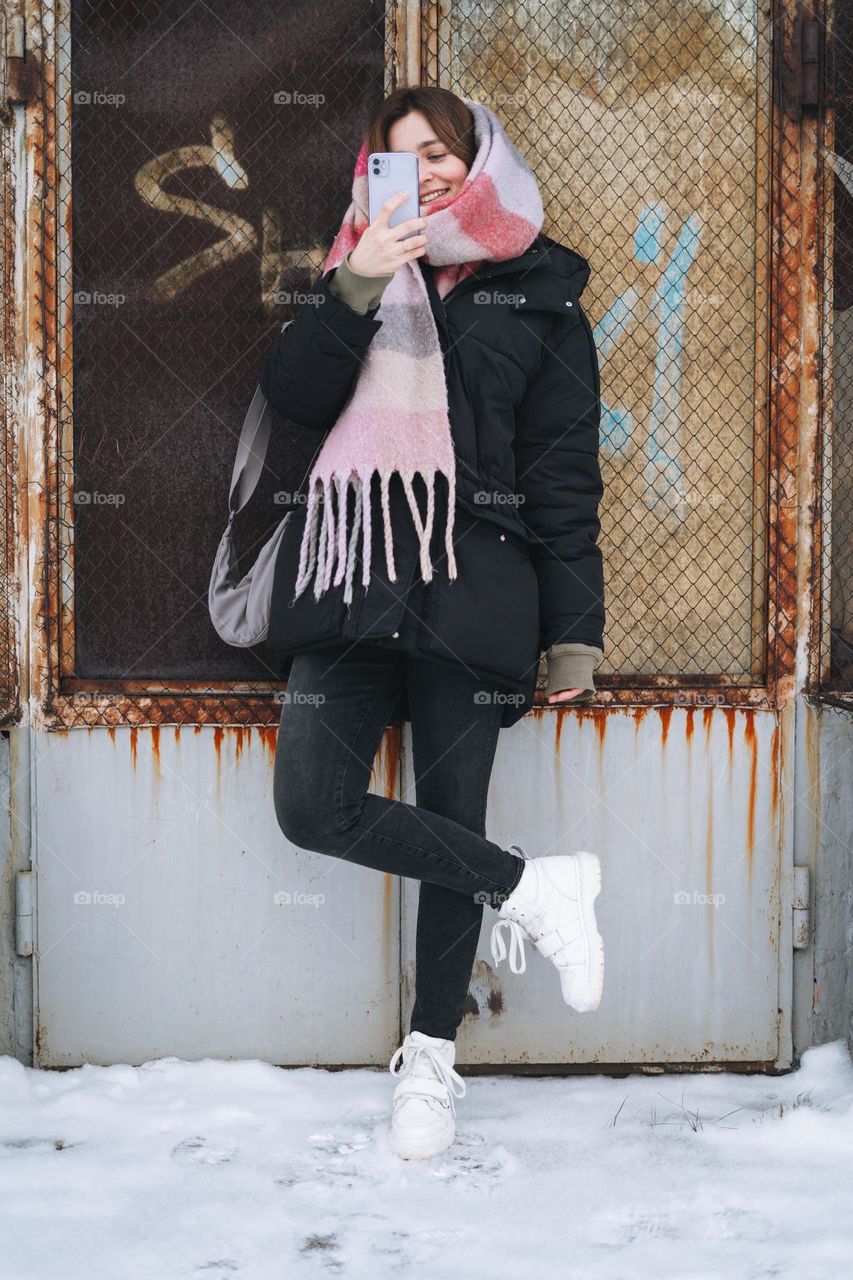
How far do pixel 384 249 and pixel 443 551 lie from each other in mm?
632

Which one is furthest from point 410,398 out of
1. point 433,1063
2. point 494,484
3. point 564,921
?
point 433,1063

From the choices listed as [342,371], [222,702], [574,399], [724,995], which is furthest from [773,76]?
[724,995]

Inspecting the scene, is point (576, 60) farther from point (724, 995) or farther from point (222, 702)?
point (724, 995)

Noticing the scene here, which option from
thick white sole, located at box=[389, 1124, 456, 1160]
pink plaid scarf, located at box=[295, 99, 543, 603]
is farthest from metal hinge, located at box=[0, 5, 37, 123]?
thick white sole, located at box=[389, 1124, 456, 1160]

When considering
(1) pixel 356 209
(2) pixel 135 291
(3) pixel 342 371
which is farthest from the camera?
(2) pixel 135 291

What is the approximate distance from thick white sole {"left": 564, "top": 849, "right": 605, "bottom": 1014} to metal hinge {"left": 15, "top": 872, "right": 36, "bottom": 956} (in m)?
1.41

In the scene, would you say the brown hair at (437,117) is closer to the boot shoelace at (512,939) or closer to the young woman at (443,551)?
the young woman at (443,551)

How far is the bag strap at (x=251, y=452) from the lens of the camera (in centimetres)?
278

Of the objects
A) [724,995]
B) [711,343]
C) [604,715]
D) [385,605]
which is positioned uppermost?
[711,343]

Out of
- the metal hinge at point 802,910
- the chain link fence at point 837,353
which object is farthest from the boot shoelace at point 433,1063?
the chain link fence at point 837,353

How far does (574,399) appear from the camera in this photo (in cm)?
259

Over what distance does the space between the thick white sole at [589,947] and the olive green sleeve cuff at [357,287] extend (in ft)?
4.39

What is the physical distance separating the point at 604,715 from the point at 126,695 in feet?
4.13

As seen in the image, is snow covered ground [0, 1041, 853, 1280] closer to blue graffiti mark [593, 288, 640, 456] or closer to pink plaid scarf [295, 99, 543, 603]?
pink plaid scarf [295, 99, 543, 603]
